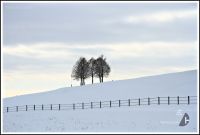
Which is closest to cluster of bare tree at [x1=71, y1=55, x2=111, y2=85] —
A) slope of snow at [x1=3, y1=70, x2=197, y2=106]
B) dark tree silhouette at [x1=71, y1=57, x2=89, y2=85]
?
dark tree silhouette at [x1=71, y1=57, x2=89, y2=85]

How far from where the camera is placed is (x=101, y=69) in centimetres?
11000

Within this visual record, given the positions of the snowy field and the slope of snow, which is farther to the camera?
the slope of snow

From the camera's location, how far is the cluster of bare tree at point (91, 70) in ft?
363

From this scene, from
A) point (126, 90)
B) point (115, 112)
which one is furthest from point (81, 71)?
point (115, 112)

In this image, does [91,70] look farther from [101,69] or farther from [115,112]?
[115,112]

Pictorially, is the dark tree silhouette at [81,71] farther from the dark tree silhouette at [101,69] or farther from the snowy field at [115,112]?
the snowy field at [115,112]

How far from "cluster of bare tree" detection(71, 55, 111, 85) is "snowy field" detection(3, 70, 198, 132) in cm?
3083

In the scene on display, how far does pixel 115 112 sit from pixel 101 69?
6380 cm

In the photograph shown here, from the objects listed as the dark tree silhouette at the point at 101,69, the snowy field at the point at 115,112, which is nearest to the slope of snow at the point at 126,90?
the snowy field at the point at 115,112

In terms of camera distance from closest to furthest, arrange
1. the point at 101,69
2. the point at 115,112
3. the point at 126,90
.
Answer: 1. the point at 115,112
2. the point at 126,90
3. the point at 101,69

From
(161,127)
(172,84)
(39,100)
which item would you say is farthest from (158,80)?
(161,127)

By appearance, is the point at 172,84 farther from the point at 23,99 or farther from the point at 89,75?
the point at 89,75

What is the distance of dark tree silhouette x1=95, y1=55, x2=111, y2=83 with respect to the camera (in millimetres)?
110250

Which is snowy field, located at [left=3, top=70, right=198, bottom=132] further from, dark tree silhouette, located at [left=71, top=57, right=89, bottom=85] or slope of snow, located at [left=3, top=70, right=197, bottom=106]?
dark tree silhouette, located at [left=71, top=57, right=89, bottom=85]
